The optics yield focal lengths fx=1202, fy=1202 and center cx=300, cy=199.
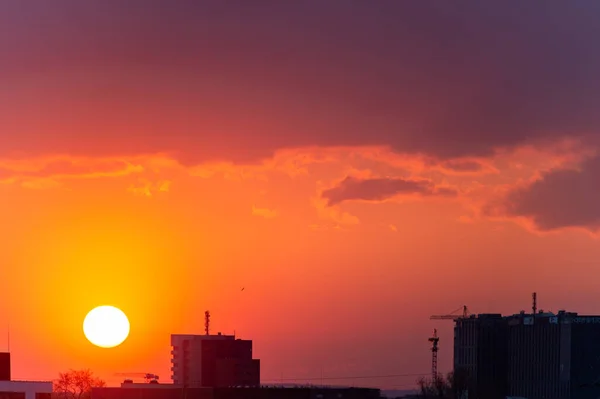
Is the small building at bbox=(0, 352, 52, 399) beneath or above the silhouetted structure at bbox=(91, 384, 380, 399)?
beneath

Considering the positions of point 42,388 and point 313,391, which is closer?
point 42,388

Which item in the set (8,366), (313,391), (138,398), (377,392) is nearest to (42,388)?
(8,366)

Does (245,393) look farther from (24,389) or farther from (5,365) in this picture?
(24,389)

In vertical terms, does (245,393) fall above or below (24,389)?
above

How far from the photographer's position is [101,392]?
7387 inches

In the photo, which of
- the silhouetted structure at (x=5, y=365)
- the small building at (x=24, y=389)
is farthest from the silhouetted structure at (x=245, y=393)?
the small building at (x=24, y=389)

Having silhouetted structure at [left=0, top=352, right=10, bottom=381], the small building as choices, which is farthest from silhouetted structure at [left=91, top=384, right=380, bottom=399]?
the small building

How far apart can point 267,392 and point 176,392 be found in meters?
13.7

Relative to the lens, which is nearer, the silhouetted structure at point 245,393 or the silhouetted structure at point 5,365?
the silhouetted structure at point 5,365

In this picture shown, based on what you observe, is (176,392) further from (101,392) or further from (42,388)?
(42,388)

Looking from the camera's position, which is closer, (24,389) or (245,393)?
(24,389)

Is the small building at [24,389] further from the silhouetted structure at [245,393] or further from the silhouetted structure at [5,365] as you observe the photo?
the silhouetted structure at [245,393]

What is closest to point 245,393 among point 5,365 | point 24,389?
point 5,365

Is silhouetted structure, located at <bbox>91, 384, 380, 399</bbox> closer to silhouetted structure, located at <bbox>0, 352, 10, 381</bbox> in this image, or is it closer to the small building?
silhouetted structure, located at <bbox>0, 352, 10, 381</bbox>
